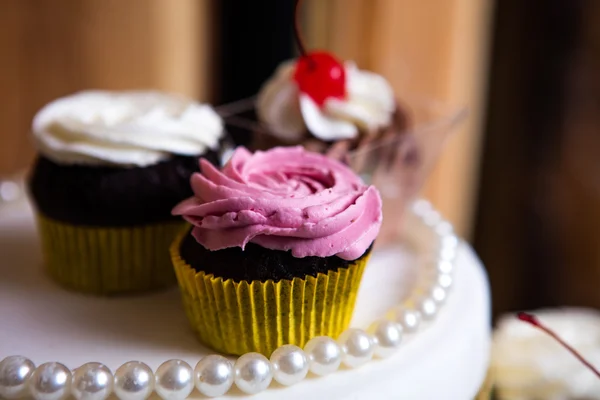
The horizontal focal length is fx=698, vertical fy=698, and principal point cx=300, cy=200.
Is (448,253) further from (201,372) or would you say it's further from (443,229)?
(201,372)

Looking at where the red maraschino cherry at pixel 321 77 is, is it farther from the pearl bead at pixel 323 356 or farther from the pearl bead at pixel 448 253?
the pearl bead at pixel 323 356

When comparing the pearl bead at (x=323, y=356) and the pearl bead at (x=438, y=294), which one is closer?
the pearl bead at (x=323, y=356)

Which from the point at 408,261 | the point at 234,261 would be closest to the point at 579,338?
the point at 408,261

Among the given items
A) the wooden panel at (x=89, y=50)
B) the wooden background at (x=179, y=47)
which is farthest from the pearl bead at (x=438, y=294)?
the wooden panel at (x=89, y=50)

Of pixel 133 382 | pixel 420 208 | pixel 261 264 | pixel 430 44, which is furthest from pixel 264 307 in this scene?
pixel 430 44

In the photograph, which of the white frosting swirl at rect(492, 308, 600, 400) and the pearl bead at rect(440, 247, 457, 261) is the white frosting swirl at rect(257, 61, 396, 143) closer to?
the pearl bead at rect(440, 247, 457, 261)

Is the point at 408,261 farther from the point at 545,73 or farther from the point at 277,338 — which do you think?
the point at 545,73
